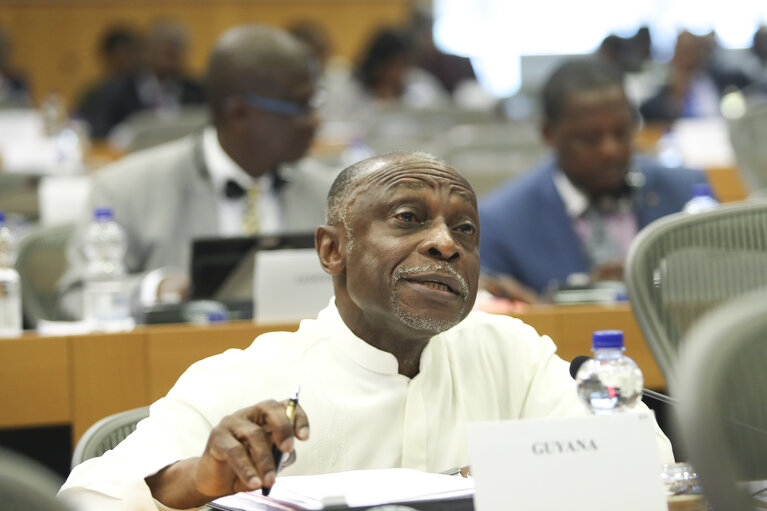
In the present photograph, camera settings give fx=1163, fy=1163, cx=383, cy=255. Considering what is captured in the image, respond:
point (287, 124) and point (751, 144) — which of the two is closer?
point (287, 124)

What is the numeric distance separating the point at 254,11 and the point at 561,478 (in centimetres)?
954

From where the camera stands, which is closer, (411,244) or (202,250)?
(411,244)

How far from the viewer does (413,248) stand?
5.91 ft

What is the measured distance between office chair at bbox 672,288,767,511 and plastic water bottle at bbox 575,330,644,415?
28 cm

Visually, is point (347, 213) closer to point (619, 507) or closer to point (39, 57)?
point (619, 507)

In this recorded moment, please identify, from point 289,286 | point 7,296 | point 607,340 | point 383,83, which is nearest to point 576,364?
point 607,340

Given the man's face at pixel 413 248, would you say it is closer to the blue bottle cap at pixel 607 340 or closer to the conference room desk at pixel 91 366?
the blue bottle cap at pixel 607 340

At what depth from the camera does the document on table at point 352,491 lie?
1374mm

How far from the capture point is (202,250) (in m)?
2.80

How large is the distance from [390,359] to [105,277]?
142cm

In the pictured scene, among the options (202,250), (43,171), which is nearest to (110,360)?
(202,250)

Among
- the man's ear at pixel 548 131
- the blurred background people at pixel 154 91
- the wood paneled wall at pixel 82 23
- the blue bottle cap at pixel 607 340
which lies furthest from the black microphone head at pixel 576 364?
the wood paneled wall at pixel 82 23

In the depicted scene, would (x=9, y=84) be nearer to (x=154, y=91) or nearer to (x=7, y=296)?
(x=154, y=91)

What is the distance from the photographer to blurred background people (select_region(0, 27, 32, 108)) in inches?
304
